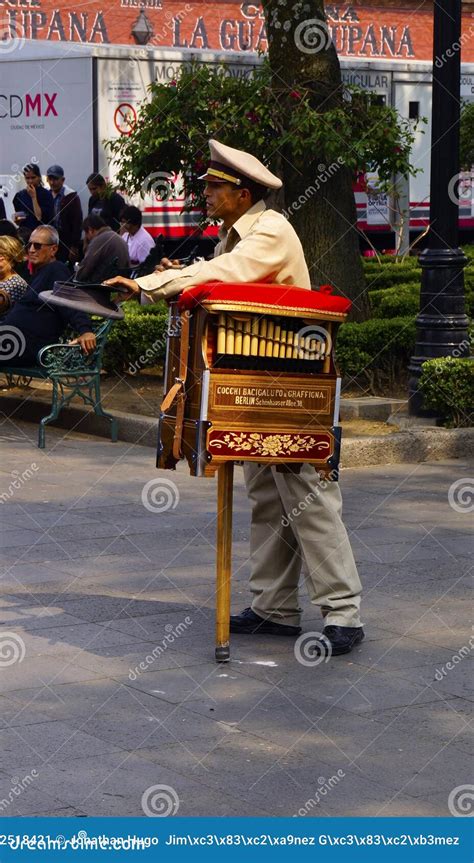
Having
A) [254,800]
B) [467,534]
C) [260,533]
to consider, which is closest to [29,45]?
[467,534]

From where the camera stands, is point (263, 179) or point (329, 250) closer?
point (263, 179)

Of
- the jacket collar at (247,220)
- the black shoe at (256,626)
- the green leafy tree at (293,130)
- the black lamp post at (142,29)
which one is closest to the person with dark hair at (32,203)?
the green leafy tree at (293,130)

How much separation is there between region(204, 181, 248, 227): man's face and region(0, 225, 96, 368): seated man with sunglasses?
17.4ft

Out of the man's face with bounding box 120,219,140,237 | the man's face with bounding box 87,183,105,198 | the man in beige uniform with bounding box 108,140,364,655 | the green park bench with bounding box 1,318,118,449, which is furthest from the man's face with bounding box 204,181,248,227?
the man's face with bounding box 87,183,105,198

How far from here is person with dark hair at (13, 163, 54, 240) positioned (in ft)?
63.8

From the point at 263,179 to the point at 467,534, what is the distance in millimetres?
2960

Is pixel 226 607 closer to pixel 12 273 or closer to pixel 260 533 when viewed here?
pixel 260 533

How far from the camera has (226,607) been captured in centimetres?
581

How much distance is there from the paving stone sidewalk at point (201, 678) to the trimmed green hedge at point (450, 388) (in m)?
1.90

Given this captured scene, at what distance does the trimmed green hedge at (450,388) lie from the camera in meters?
10.7

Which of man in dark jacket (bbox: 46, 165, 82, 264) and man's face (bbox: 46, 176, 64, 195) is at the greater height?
man's face (bbox: 46, 176, 64, 195)

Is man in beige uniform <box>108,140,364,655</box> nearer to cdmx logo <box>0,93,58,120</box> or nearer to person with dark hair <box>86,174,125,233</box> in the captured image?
person with dark hair <box>86,174,125,233</box>

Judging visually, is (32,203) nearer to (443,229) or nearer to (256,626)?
(443,229)

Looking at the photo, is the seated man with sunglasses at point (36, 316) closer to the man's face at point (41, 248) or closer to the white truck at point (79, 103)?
the man's face at point (41, 248)
